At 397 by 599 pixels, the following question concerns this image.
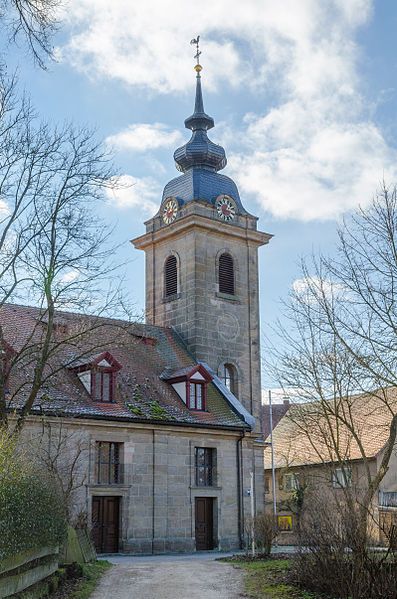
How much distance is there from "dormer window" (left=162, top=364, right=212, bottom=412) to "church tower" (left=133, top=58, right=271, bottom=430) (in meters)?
2.85

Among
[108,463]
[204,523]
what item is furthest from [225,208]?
[204,523]

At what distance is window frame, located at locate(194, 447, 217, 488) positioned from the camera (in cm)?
3341

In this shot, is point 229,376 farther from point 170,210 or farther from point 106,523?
point 106,523

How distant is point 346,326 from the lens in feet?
63.8

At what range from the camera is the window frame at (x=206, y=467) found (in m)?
33.4

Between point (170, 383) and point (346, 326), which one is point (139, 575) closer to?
point (346, 326)

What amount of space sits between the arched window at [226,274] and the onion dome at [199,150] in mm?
5378

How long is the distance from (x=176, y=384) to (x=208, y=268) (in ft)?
23.2

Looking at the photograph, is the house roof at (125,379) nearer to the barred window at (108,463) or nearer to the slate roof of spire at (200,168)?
the barred window at (108,463)

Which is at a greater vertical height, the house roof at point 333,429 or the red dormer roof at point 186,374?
the red dormer roof at point 186,374

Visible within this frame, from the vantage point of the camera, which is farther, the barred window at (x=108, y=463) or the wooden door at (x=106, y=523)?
the barred window at (x=108, y=463)

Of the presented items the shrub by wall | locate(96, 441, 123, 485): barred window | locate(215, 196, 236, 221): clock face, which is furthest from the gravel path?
locate(215, 196, 236, 221): clock face

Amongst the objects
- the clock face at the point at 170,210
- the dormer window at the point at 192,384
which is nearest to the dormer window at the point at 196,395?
the dormer window at the point at 192,384

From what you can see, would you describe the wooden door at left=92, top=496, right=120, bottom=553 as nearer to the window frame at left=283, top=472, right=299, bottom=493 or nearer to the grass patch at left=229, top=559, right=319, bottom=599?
the grass patch at left=229, top=559, right=319, bottom=599
